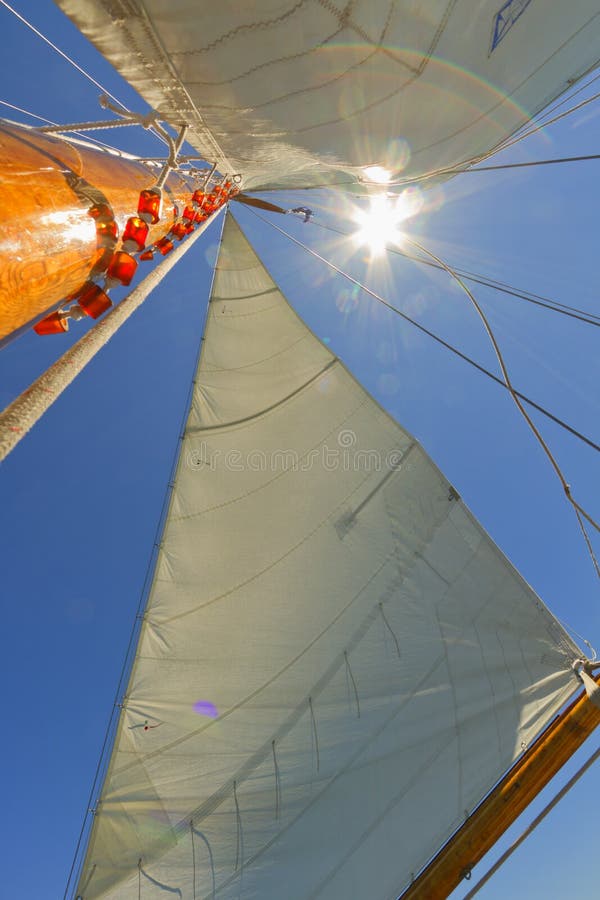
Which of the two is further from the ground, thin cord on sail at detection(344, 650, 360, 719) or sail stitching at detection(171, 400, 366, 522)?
sail stitching at detection(171, 400, 366, 522)

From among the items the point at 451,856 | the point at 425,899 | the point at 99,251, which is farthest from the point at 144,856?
the point at 99,251

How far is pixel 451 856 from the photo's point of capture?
2.67m

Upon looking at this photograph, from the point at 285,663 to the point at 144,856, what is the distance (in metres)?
1.72

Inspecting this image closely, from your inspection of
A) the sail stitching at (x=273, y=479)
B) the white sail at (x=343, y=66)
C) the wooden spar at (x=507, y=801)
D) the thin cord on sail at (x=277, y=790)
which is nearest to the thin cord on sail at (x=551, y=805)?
the wooden spar at (x=507, y=801)

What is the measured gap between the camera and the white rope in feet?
2.65

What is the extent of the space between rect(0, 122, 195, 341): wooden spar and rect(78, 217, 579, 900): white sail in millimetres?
3279

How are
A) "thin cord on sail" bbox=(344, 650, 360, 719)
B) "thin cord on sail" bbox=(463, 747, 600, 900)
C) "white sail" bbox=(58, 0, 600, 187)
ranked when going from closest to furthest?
1. "white sail" bbox=(58, 0, 600, 187)
2. "thin cord on sail" bbox=(463, 747, 600, 900)
3. "thin cord on sail" bbox=(344, 650, 360, 719)

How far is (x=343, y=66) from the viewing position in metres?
1.68

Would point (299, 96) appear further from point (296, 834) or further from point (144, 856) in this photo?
point (144, 856)

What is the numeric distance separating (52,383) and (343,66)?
72.9 inches

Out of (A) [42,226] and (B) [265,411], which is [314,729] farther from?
(A) [42,226]

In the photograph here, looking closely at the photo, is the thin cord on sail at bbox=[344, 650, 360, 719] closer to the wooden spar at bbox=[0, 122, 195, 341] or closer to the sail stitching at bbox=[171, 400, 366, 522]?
the sail stitching at bbox=[171, 400, 366, 522]

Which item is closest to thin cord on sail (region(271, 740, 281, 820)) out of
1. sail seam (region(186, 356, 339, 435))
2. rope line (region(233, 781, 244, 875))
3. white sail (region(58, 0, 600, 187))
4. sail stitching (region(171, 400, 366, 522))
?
rope line (region(233, 781, 244, 875))

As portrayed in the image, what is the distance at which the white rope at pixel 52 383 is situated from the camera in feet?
2.65
